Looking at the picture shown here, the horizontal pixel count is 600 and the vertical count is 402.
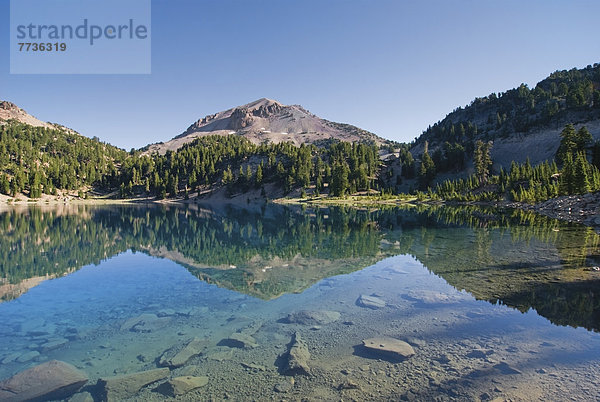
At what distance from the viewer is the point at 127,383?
28.6 ft

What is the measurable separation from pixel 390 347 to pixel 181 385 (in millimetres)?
6325

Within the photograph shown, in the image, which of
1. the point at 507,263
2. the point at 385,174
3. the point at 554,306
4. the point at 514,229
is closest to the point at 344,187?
the point at 385,174

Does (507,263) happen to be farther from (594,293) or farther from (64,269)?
(64,269)

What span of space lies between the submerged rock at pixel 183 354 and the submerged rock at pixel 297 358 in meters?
3.07

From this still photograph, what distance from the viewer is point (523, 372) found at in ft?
28.7

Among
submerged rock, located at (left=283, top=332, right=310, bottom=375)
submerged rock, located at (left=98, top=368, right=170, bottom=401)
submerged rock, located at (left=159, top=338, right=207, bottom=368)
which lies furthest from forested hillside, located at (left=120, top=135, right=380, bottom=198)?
submerged rock, located at (left=98, top=368, right=170, bottom=401)

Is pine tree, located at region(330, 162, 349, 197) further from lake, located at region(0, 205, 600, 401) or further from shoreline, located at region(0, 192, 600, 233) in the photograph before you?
lake, located at region(0, 205, 600, 401)

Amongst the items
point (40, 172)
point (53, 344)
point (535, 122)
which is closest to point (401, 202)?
point (535, 122)

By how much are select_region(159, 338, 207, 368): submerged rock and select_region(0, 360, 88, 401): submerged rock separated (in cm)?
213

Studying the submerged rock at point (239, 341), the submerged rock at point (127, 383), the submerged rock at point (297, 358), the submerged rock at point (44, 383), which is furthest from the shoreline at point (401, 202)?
the submerged rock at point (44, 383)

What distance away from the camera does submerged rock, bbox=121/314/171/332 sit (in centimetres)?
1282

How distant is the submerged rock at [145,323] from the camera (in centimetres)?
1282

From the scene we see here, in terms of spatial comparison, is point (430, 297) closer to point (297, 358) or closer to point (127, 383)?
point (297, 358)

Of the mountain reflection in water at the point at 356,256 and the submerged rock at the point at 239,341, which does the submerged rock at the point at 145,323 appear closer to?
the submerged rock at the point at 239,341
